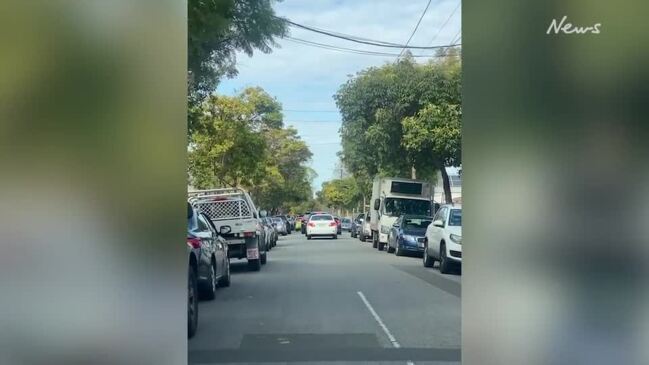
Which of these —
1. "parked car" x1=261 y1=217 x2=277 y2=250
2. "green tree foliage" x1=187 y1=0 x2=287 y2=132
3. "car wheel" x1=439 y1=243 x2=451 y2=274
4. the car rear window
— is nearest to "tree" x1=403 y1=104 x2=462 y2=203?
"parked car" x1=261 y1=217 x2=277 y2=250

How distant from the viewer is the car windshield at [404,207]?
96.0 ft

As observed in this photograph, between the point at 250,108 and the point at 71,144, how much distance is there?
29599 mm

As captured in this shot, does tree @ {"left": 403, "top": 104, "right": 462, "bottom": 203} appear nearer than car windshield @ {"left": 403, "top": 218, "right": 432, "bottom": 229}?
No

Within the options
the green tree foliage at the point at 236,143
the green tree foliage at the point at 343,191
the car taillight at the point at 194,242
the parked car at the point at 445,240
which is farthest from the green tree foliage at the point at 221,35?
the green tree foliage at the point at 343,191

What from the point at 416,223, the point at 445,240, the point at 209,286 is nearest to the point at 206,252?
the point at 209,286

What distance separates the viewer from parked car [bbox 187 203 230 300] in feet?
34.2

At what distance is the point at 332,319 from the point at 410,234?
14.1 metres

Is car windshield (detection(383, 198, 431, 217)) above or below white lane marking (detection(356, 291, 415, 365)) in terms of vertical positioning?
above

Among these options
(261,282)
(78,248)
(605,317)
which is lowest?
(261,282)

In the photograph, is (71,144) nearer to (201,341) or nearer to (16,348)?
(16,348)

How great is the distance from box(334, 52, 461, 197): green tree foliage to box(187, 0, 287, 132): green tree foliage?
10.5m

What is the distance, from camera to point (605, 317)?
4660 millimetres

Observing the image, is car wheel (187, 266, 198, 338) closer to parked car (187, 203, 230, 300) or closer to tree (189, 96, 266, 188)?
parked car (187, 203, 230, 300)

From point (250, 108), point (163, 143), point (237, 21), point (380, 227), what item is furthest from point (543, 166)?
point (250, 108)
